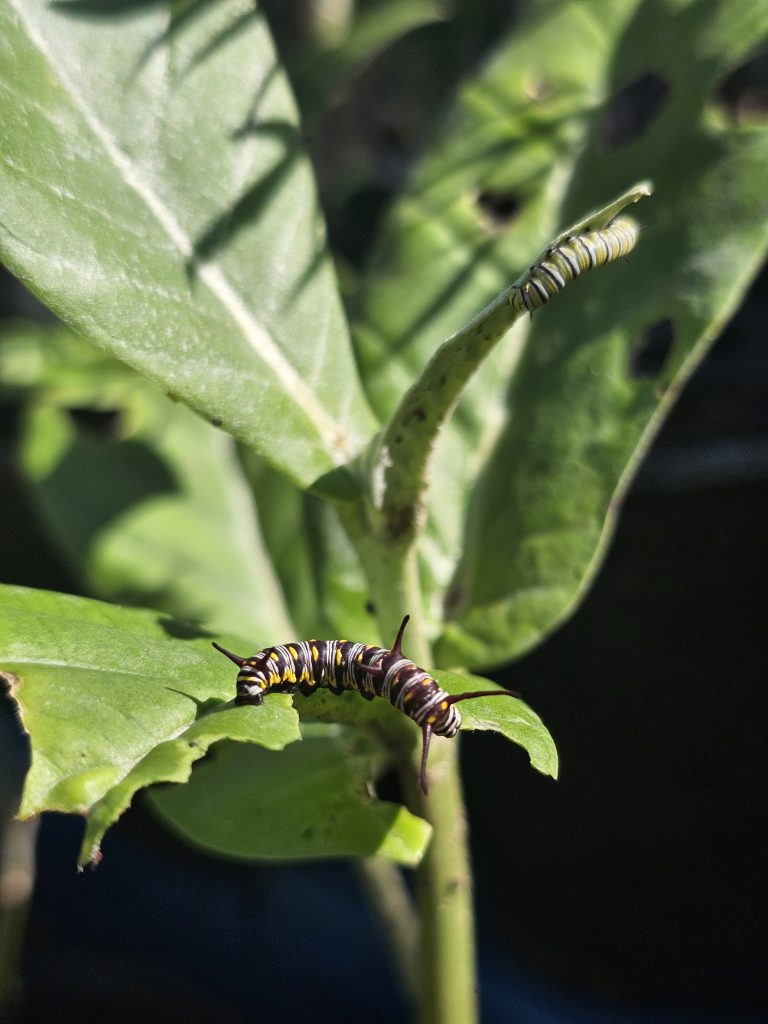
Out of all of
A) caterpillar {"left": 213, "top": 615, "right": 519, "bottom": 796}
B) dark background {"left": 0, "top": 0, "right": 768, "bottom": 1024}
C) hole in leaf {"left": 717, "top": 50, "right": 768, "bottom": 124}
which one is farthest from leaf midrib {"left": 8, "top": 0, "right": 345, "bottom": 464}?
hole in leaf {"left": 717, "top": 50, "right": 768, "bottom": 124}

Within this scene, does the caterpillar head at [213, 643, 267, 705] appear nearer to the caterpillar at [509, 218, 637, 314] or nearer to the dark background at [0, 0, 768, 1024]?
the caterpillar at [509, 218, 637, 314]

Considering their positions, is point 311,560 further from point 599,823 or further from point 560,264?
point 599,823

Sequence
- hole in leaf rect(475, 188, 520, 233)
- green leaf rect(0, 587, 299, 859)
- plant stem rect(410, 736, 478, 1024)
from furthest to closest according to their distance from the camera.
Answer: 1. hole in leaf rect(475, 188, 520, 233)
2. plant stem rect(410, 736, 478, 1024)
3. green leaf rect(0, 587, 299, 859)

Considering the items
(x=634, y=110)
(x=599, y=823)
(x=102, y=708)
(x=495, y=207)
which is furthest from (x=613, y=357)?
(x=599, y=823)

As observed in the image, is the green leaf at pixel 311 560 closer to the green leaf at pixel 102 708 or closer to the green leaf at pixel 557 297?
the green leaf at pixel 557 297

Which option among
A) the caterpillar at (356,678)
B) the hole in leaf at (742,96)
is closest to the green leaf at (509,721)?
the caterpillar at (356,678)

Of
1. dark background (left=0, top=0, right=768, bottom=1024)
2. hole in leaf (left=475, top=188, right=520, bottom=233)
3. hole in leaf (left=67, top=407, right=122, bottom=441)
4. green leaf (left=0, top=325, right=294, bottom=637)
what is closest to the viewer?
hole in leaf (left=475, top=188, right=520, bottom=233)
